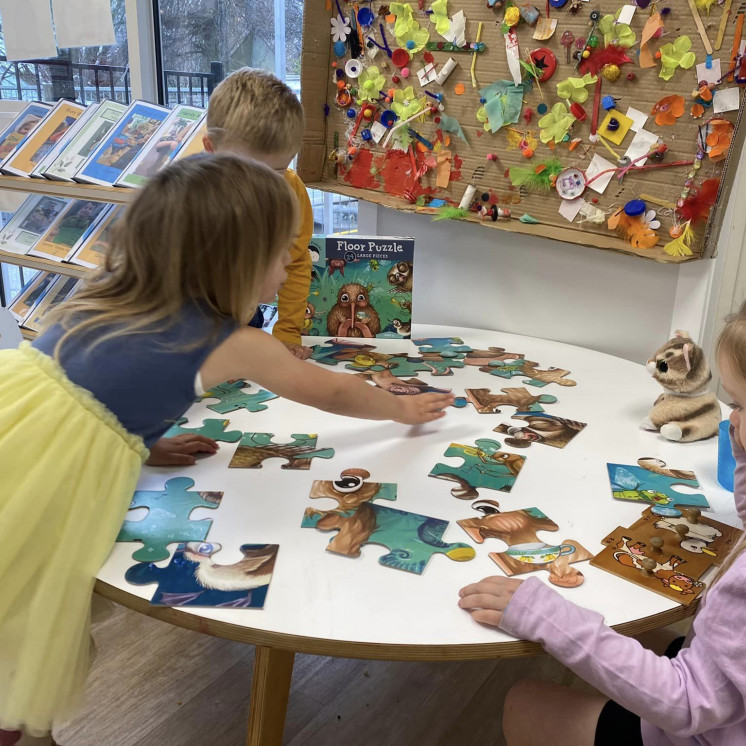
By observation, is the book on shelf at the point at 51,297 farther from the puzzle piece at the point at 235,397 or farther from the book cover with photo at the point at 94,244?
the puzzle piece at the point at 235,397

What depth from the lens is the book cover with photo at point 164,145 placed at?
6.56 ft

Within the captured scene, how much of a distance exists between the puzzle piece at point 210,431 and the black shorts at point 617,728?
26.9 inches

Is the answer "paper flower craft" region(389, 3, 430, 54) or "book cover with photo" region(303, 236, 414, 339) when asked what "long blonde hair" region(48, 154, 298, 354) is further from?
"paper flower craft" region(389, 3, 430, 54)

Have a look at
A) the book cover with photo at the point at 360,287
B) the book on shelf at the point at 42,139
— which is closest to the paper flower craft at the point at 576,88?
the book cover with photo at the point at 360,287

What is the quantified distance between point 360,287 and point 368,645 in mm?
1143

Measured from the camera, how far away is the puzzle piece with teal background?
1.05 metres

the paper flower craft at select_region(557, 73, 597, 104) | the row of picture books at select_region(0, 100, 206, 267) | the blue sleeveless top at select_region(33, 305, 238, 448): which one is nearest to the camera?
the blue sleeveless top at select_region(33, 305, 238, 448)

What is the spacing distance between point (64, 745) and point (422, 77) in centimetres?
167

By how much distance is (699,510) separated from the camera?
1.02 m

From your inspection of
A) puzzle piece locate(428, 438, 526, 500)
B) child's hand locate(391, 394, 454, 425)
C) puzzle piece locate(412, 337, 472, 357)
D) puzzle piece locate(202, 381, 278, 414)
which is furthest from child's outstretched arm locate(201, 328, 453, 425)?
puzzle piece locate(412, 337, 472, 357)

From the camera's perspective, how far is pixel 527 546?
929 millimetres

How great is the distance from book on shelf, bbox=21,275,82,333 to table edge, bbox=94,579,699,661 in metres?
1.72

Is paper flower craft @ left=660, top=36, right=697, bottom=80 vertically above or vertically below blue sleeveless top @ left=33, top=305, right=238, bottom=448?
above

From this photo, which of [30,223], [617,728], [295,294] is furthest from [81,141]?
[617,728]
